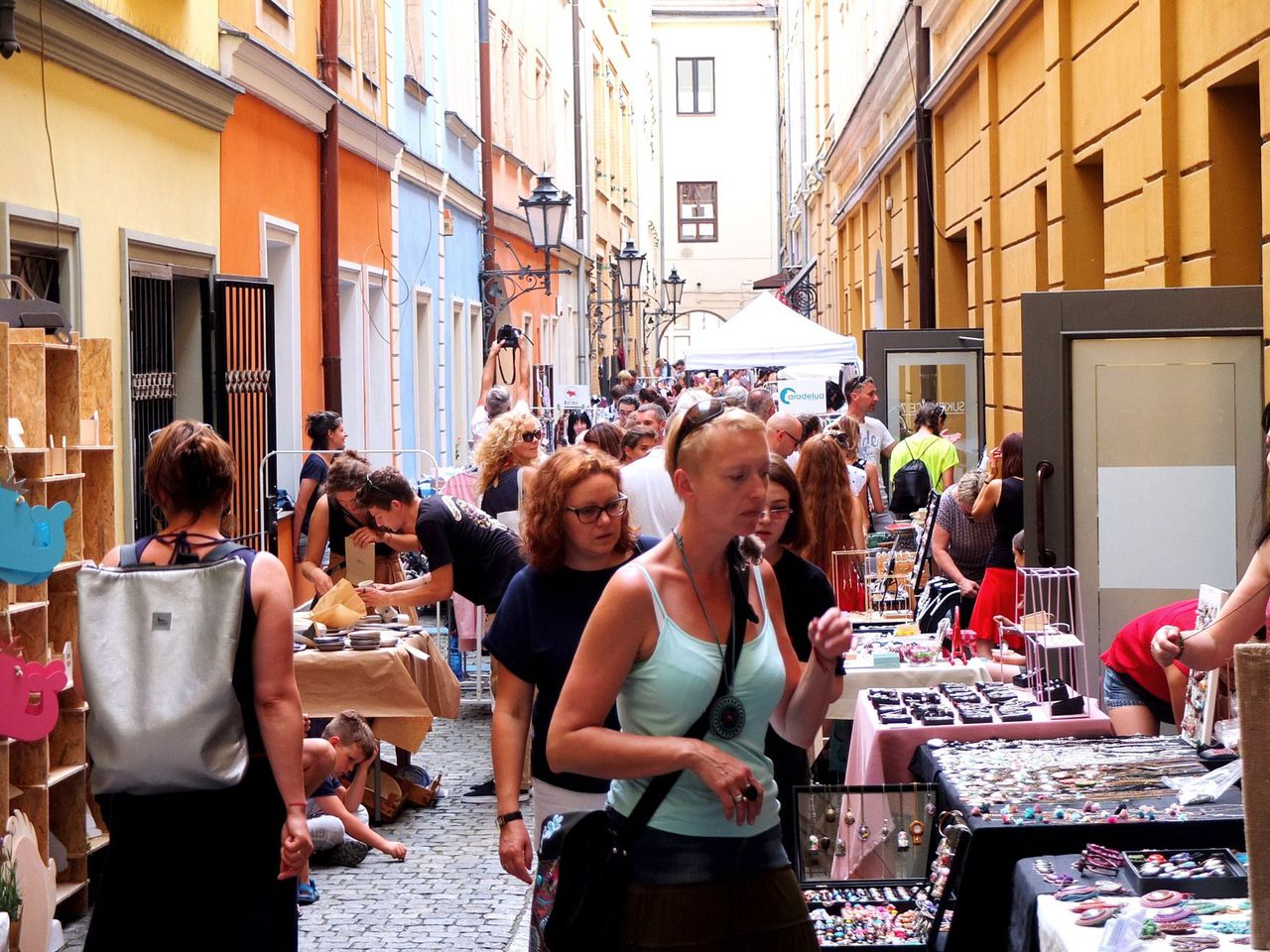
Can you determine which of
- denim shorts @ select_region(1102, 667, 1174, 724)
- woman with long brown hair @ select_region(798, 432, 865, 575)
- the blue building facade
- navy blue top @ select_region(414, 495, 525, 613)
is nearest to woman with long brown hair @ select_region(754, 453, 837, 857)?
denim shorts @ select_region(1102, 667, 1174, 724)

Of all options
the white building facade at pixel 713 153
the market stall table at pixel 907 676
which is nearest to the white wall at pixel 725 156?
the white building facade at pixel 713 153

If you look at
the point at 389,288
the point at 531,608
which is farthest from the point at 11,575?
the point at 389,288

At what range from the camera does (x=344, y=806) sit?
714cm

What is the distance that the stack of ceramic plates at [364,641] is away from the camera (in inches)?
297

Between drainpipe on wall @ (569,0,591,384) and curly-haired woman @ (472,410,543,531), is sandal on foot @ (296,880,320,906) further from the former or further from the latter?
drainpipe on wall @ (569,0,591,384)

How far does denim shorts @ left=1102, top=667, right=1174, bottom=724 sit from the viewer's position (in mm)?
5688

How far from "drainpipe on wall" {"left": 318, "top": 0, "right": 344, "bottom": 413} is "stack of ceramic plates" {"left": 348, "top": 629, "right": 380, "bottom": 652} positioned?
→ 21.4 ft

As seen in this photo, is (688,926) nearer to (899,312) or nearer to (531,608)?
(531,608)

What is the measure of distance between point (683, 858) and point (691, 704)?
0.30 meters

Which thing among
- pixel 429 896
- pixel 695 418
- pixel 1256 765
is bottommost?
pixel 429 896

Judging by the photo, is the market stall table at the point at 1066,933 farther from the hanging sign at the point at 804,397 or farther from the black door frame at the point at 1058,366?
the hanging sign at the point at 804,397

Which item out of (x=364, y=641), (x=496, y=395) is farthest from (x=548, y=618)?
(x=496, y=395)

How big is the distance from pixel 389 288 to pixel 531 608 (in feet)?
42.5

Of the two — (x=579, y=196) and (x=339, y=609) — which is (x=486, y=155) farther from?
(x=339, y=609)
